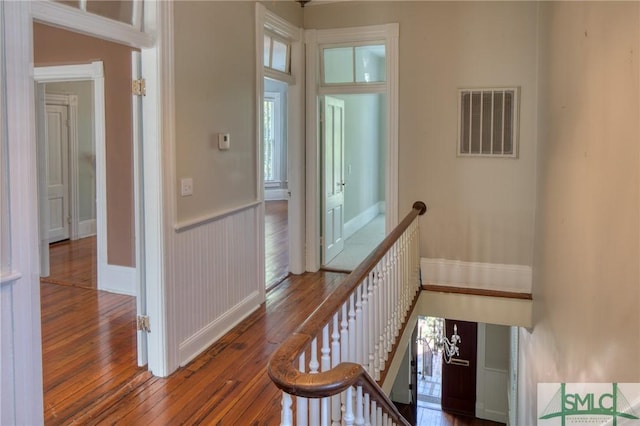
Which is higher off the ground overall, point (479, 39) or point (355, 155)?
point (479, 39)

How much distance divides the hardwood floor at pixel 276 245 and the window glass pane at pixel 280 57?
2.00 metres

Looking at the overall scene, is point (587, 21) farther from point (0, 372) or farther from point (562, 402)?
point (0, 372)

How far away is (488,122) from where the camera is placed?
4645 millimetres

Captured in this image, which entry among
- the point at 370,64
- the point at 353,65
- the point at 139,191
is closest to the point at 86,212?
the point at 139,191

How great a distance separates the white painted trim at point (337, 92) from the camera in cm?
488

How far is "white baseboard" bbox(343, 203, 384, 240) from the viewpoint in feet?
25.2

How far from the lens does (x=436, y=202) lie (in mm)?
4891

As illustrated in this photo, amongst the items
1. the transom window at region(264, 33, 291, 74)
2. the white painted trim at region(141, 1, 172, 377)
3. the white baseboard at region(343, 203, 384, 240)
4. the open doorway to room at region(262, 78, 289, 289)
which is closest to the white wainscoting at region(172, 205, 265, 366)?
the white painted trim at region(141, 1, 172, 377)

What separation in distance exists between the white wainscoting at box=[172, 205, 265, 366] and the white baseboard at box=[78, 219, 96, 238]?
210cm

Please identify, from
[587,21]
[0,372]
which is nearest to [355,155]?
[587,21]

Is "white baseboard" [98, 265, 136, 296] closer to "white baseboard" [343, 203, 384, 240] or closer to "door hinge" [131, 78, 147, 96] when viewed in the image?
"door hinge" [131, 78, 147, 96]

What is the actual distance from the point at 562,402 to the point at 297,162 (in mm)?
3314

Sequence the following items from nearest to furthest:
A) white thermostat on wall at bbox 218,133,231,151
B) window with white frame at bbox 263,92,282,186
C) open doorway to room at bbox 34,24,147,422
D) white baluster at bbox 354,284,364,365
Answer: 1. white baluster at bbox 354,284,364,365
2. open doorway to room at bbox 34,24,147,422
3. white thermostat on wall at bbox 218,133,231,151
4. window with white frame at bbox 263,92,282,186

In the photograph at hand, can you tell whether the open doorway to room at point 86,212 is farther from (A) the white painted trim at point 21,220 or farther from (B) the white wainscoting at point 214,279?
(A) the white painted trim at point 21,220
